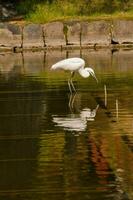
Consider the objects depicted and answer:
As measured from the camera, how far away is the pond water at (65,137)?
9.95 meters

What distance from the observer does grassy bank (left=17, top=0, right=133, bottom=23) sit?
40.2m

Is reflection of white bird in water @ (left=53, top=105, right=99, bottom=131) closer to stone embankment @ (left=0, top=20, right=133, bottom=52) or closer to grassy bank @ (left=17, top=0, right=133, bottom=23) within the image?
stone embankment @ (left=0, top=20, right=133, bottom=52)

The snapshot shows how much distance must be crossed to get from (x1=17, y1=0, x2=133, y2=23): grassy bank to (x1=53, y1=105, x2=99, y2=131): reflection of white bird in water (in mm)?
23678

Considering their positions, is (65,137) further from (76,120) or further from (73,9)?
(73,9)

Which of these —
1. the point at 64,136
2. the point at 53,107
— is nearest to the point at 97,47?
the point at 53,107

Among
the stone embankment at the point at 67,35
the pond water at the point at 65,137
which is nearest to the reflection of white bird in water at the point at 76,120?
the pond water at the point at 65,137

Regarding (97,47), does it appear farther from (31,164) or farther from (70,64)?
(31,164)

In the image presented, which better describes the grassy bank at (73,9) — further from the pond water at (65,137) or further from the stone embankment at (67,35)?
the pond water at (65,137)

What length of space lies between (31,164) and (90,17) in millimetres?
28881

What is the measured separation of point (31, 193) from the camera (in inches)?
381

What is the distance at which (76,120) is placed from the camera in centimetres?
1545

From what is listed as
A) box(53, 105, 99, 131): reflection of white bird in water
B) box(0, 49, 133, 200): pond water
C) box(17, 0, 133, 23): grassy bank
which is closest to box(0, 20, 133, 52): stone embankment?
box(17, 0, 133, 23): grassy bank

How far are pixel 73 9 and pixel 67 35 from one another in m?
3.00

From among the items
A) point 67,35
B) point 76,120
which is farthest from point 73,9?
point 76,120
